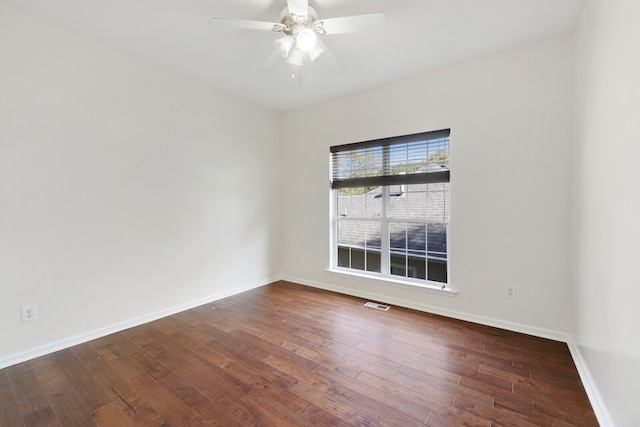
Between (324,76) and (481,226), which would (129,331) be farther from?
(481,226)

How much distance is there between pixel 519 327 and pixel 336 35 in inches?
126

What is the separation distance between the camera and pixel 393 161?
11.1 feet

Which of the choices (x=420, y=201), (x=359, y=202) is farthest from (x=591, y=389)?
(x=359, y=202)

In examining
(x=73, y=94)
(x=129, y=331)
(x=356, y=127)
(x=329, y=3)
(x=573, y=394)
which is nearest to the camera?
(x=573, y=394)

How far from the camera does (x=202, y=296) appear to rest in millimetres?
3381

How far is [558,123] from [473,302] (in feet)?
6.09

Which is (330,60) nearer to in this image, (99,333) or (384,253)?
(384,253)

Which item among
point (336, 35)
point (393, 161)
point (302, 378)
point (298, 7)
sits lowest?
point (302, 378)

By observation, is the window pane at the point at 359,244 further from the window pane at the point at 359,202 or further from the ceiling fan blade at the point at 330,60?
the ceiling fan blade at the point at 330,60

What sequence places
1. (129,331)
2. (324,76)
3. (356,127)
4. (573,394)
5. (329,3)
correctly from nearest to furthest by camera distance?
(573,394) → (329,3) → (129,331) → (324,76) → (356,127)

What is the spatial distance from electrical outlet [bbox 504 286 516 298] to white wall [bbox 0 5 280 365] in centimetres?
321

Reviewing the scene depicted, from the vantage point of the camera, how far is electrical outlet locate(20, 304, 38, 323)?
2133 millimetres

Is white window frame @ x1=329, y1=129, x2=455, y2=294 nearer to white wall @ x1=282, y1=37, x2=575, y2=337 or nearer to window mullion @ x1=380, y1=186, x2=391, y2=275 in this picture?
window mullion @ x1=380, y1=186, x2=391, y2=275

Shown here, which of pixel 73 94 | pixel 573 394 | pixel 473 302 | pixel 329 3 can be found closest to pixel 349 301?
pixel 473 302
